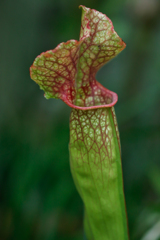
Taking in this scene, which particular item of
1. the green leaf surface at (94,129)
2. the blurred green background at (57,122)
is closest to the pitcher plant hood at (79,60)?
the green leaf surface at (94,129)

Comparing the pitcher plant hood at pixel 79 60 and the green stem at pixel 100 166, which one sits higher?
the pitcher plant hood at pixel 79 60

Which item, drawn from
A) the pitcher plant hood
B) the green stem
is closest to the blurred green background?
the green stem

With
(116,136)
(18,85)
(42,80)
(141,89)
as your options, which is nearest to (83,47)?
(42,80)

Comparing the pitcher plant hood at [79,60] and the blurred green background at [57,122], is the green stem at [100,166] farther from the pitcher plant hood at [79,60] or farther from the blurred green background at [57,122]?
the blurred green background at [57,122]

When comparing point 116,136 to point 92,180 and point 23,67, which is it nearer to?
point 92,180

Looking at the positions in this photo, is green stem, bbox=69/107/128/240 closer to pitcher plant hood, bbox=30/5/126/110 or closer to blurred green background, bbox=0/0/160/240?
pitcher plant hood, bbox=30/5/126/110
